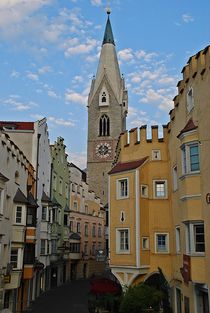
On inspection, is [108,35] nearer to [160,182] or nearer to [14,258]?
[160,182]

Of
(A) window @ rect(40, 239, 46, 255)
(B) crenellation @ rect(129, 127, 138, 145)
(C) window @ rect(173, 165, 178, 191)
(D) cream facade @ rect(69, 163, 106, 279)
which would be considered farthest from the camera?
(D) cream facade @ rect(69, 163, 106, 279)

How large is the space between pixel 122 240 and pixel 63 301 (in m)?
15.4

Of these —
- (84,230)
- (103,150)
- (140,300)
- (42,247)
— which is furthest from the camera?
(103,150)

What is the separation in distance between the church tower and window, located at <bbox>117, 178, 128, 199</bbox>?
175 feet

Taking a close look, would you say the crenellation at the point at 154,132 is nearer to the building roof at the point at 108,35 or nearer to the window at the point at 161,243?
the window at the point at 161,243

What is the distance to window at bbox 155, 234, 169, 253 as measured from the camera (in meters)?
25.2

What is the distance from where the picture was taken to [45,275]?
45.4 meters

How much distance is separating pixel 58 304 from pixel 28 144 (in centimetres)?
1497

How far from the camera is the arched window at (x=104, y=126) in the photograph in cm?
8881

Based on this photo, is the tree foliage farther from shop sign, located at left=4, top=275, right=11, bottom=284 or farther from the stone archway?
shop sign, located at left=4, top=275, right=11, bottom=284

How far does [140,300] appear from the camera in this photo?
21203mm

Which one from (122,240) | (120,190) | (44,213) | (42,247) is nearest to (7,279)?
(122,240)

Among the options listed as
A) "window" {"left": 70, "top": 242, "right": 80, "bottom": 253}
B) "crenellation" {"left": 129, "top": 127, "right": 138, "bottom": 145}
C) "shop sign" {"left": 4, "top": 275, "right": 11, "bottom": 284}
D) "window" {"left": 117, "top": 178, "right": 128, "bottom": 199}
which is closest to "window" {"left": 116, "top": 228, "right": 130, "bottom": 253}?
"window" {"left": 117, "top": 178, "right": 128, "bottom": 199}

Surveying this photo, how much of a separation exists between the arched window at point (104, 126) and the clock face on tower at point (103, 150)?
2.64 m
